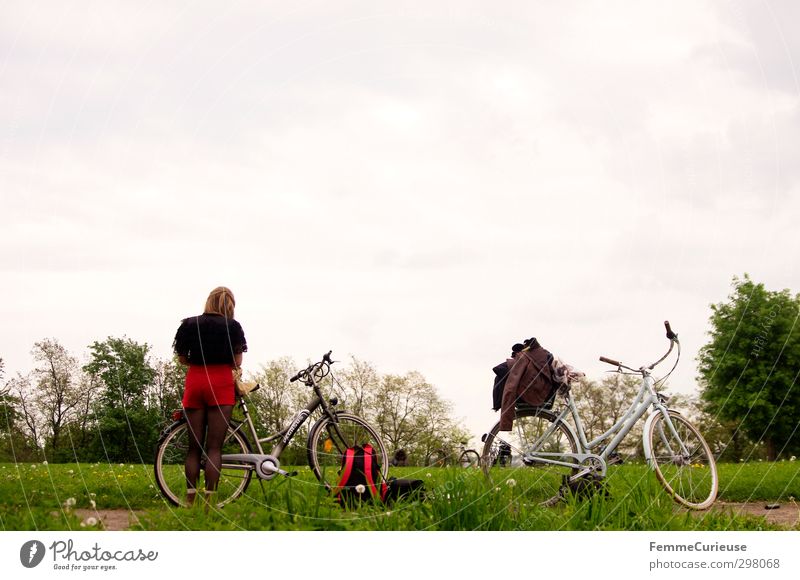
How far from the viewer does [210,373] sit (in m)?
5.90

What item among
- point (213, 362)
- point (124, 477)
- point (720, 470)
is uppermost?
point (213, 362)

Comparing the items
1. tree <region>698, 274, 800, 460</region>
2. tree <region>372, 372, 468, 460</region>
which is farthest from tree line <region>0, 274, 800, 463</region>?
tree <region>698, 274, 800, 460</region>

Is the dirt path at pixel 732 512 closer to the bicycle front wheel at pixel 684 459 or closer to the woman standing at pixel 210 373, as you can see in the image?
the bicycle front wheel at pixel 684 459

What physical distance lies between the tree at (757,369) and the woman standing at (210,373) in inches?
789

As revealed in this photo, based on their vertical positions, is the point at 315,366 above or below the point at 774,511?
above

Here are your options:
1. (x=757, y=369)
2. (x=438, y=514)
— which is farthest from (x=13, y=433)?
(x=757, y=369)

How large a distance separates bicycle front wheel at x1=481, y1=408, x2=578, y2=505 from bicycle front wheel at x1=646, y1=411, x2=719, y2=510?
73cm

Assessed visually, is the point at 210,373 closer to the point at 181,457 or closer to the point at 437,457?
the point at 181,457

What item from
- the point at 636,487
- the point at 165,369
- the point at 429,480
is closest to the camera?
the point at 636,487

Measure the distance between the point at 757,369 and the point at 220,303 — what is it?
26188mm
